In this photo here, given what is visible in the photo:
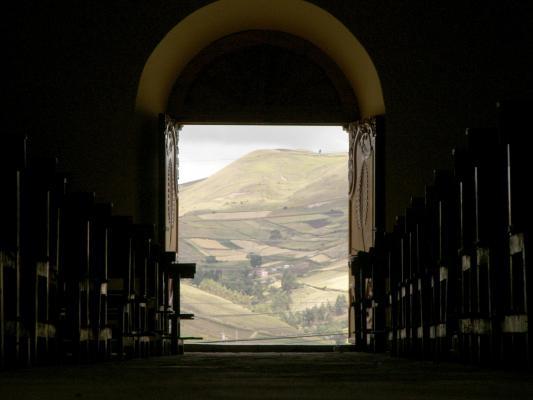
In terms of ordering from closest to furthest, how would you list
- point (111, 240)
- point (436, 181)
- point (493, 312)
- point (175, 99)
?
point (493, 312) < point (436, 181) < point (111, 240) < point (175, 99)

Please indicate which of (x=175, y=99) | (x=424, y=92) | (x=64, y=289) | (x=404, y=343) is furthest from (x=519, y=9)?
(x=64, y=289)

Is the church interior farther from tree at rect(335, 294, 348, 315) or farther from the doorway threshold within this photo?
tree at rect(335, 294, 348, 315)

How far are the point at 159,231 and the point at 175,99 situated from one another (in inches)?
71.1

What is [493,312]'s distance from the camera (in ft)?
15.7

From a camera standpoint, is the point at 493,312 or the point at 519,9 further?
the point at 519,9

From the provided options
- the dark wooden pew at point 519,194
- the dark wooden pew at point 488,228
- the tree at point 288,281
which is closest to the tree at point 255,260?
the tree at point 288,281

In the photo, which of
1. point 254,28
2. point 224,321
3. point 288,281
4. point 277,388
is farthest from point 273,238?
point 277,388

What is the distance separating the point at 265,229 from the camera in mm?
47438

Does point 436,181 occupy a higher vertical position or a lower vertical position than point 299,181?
lower

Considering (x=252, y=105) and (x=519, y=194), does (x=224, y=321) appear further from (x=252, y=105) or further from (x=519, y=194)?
(x=519, y=194)

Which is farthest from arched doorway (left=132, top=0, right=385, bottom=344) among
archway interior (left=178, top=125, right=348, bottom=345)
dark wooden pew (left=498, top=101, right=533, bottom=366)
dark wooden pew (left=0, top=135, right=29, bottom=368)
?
archway interior (left=178, top=125, right=348, bottom=345)

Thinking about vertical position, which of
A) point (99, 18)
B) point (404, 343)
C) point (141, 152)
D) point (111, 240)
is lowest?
point (404, 343)

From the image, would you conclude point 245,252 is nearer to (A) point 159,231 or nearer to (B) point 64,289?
(A) point 159,231

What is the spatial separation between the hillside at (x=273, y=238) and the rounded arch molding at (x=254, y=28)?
29378 mm
